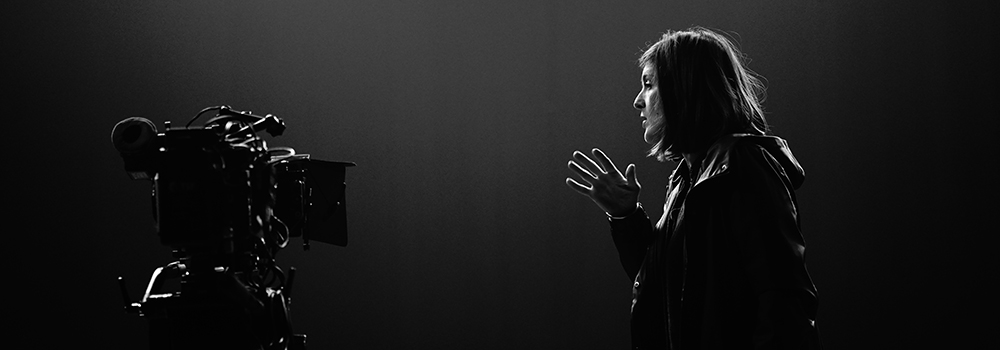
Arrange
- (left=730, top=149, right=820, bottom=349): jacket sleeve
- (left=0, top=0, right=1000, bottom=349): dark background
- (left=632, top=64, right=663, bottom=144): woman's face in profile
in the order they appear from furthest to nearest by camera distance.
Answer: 1. (left=0, top=0, right=1000, bottom=349): dark background
2. (left=632, top=64, right=663, bottom=144): woman's face in profile
3. (left=730, top=149, right=820, bottom=349): jacket sleeve

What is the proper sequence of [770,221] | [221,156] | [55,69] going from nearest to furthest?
1. [221,156]
2. [770,221]
3. [55,69]

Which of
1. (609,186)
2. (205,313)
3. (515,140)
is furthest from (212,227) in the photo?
(515,140)

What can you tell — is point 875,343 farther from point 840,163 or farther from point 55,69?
point 55,69

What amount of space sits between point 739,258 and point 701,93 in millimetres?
302

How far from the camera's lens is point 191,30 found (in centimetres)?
270

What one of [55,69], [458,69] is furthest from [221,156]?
[55,69]

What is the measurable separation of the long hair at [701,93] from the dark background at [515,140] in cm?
148

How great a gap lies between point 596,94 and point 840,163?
3.20 ft

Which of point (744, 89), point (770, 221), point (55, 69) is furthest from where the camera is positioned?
point (55, 69)

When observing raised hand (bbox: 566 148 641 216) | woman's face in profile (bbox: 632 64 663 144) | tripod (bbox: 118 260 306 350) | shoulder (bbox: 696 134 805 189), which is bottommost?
tripod (bbox: 118 260 306 350)

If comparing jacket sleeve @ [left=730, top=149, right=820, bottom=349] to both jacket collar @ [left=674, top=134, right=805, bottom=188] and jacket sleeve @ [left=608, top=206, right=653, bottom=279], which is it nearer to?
jacket collar @ [left=674, top=134, right=805, bottom=188]

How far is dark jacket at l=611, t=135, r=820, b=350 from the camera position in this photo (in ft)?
3.57

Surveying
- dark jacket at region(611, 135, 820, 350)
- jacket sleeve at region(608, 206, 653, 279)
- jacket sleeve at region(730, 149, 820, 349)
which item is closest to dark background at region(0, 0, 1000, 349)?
jacket sleeve at region(608, 206, 653, 279)

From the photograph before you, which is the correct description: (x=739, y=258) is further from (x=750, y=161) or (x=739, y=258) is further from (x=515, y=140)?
(x=515, y=140)
